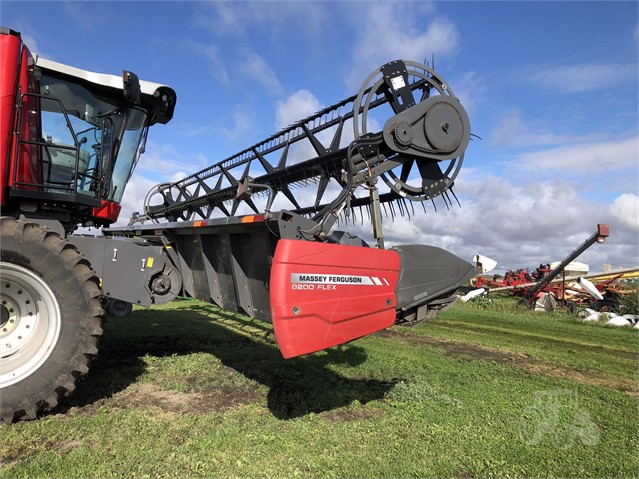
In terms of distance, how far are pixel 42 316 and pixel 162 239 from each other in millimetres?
1363

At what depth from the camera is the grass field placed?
8.87 ft

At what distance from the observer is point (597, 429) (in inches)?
141

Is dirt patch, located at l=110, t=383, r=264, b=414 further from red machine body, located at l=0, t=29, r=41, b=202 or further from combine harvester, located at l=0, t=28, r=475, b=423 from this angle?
red machine body, located at l=0, t=29, r=41, b=202

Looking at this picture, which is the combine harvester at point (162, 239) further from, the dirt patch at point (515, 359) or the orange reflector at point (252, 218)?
the dirt patch at point (515, 359)

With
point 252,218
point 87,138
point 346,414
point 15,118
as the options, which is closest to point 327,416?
point 346,414

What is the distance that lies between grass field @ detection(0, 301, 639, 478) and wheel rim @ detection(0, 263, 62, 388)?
45 centimetres

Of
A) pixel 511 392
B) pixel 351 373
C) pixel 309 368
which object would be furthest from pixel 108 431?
pixel 511 392

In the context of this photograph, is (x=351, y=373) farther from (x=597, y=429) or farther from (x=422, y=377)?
(x=597, y=429)

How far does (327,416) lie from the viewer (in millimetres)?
3480

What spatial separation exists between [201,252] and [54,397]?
5.43 ft

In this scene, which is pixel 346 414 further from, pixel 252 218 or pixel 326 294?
pixel 252 218

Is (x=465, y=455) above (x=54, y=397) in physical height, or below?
below

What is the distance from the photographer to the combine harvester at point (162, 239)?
3.00 meters

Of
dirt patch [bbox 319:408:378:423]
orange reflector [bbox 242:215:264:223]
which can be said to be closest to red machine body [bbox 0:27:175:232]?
orange reflector [bbox 242:215:264:223]
